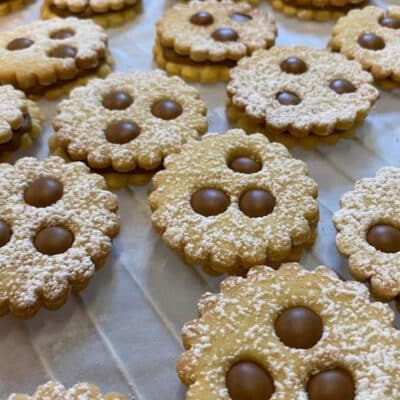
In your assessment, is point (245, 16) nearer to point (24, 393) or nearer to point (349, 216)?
point (349, 216)

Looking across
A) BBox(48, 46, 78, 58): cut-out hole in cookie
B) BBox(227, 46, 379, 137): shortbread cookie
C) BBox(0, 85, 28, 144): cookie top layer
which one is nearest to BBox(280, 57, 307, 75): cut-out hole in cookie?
BBox(227, 46, 379, 137): shortbread cookie

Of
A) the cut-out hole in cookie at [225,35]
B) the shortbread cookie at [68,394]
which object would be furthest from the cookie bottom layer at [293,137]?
the shortbread cookie at [68,394]

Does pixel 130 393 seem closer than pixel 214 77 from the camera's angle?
Yes

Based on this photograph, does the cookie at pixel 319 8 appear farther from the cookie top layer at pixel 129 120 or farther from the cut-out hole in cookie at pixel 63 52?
the cut-out hole in cookie at pixel 63 52

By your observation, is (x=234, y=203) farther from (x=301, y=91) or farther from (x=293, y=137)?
(x=301, y=91)

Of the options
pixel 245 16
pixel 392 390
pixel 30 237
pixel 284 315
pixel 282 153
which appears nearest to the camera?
pixel 392 390

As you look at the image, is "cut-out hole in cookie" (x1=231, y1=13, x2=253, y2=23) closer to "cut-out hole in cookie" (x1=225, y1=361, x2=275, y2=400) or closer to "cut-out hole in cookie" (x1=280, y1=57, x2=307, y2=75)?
"cut-out hole in cookie" (x1=280, y1=57, x2=307, y2=75)

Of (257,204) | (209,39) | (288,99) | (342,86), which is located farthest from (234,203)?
(209,39)

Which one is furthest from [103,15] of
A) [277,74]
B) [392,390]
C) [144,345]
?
[392,390]
